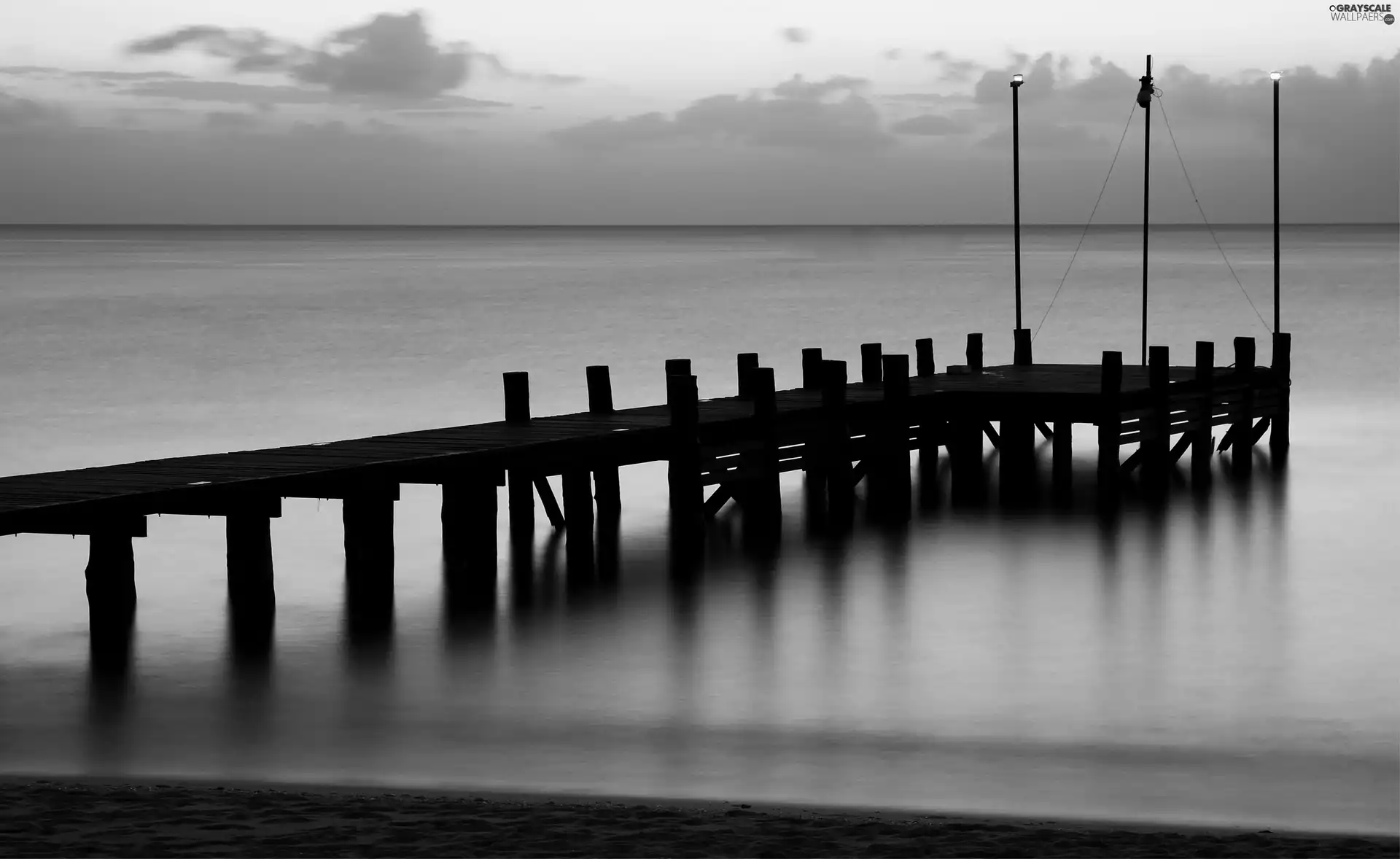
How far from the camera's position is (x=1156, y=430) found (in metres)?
22.2

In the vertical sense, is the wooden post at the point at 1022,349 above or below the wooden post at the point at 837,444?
above

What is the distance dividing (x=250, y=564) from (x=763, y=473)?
5.58 meters

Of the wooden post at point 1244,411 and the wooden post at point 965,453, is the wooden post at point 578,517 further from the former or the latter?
the wooden post at point 1244,411

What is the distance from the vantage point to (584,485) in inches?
695

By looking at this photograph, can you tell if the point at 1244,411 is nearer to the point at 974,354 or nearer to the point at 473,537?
the point at 974,354

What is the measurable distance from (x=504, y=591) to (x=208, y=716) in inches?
163

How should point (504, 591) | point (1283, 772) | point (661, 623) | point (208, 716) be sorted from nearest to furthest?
point (1283, 772)
point (208, 716)
point (661, 623)
point (504, 591)

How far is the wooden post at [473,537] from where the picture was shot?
51.9 feet

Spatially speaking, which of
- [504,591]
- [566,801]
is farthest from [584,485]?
[566,801]

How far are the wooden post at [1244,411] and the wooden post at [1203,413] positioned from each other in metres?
0.69

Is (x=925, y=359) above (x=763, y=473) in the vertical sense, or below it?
above

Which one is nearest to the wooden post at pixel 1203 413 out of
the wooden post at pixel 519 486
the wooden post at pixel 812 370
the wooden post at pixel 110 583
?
the wooden post at pixel 812 370

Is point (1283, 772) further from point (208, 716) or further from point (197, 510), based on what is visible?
point (197, 510)

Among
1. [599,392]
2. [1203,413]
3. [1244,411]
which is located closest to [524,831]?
[599,392]
